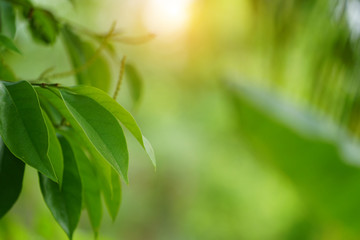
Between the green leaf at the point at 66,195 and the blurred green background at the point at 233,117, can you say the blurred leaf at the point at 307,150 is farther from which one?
the green leaf at the point at 66,195

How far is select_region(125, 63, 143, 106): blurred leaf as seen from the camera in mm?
672

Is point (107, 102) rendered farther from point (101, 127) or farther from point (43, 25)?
point (43, 25)

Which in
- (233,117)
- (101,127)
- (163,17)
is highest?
(101,127)

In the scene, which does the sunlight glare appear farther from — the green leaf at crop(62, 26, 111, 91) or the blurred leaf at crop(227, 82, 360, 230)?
the green leaf at crop(62, 26, 111, 91)

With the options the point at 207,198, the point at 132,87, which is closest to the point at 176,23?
the point at 207,198

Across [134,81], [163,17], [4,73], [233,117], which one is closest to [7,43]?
[4,73]

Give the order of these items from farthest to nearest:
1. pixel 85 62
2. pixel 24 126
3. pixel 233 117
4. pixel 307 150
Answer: pixel 233 117 < pixel 307 150 < pixel 85 62 < pixel 24 126

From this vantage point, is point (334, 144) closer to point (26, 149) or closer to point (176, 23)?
point (26, 149)

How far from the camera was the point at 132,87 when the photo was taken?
0.70 metres

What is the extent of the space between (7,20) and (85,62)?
13 cm

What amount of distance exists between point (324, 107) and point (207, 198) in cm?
348

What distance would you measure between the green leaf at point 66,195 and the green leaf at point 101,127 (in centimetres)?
9

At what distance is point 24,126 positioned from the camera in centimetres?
34

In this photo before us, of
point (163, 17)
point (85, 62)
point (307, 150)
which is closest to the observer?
point (85, 62)
